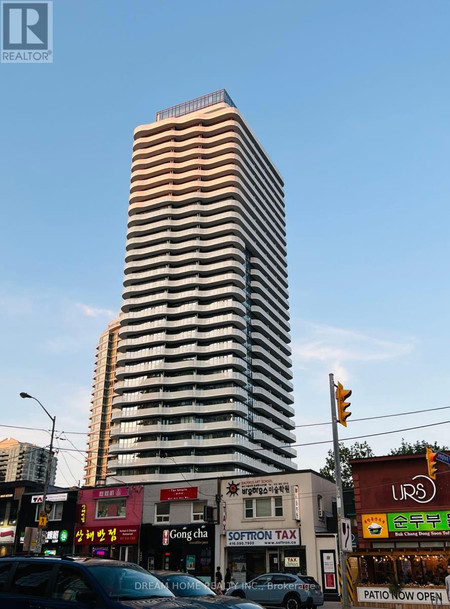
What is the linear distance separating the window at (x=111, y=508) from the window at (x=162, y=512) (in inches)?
109

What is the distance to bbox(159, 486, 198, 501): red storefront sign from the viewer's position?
1583 inches

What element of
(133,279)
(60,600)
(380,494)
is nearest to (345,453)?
(380,494)

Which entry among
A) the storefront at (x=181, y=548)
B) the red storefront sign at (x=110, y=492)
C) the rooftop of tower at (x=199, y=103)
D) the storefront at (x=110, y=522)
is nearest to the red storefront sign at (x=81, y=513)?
the storefront at (x=110, y=522)

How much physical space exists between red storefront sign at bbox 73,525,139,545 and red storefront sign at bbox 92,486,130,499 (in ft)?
7.41

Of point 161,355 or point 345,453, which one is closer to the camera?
point 345,453

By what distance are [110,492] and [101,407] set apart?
5285 inches

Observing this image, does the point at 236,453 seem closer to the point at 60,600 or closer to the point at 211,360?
the point at 211,360

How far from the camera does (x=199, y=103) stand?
465ft

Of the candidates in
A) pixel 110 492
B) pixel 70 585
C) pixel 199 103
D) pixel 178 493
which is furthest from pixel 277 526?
pixel 199 103

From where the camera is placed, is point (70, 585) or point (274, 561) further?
point (274, 561)

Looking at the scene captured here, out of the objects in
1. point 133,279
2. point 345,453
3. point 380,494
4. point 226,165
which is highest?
point 226,165

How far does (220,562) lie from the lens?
37344 mm

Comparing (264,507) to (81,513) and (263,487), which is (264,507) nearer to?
(263,487)

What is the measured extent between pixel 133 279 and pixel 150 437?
114ft
